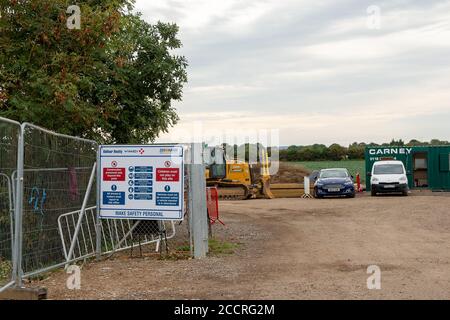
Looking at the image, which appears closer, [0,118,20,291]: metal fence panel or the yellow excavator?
[0,118,20,291]: metal fence panel

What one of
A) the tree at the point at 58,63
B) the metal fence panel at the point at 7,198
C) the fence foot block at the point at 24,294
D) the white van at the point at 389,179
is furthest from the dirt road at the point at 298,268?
the white van at the point at 389,179

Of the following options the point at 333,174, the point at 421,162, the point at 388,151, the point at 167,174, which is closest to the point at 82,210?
the point at 167,174

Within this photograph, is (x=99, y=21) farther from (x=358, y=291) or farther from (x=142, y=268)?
(x=358, y=291)

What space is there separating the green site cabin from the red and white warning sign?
85.8ft

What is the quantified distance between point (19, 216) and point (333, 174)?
1020 inches

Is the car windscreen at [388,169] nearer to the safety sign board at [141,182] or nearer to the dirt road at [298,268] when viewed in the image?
the dirt road at [298,268]

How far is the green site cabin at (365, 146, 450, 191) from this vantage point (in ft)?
120

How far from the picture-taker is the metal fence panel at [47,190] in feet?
32.8

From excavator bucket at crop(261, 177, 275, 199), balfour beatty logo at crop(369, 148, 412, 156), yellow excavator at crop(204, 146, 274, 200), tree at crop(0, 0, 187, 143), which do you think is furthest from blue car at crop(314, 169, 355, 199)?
tree at crop(0, 0, 187, 143)

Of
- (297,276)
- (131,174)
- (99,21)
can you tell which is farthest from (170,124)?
(297,276)

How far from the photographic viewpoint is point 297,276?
32.8 ft

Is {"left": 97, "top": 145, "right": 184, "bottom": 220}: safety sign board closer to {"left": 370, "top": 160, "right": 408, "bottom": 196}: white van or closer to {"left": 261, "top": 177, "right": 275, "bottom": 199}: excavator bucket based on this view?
{"left": 370, "top": 160, "right": 408, "bottom": 196}: white van

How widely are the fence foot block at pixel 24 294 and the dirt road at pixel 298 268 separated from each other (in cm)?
38
